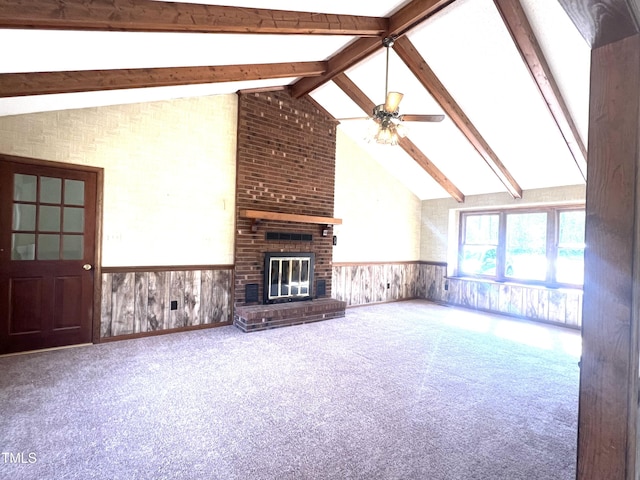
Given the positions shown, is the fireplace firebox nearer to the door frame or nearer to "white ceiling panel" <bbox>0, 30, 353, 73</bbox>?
the door frame

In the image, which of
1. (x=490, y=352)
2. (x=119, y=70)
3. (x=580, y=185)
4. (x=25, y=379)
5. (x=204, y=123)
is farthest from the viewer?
(x=580, y=185)

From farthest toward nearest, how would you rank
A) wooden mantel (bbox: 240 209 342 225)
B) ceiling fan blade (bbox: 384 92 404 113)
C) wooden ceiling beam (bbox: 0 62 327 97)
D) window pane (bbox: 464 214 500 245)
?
window pane (bbox: 464 214 500 245) → wooden mantel (bbox: 240 209 342 225) → ceiling fan blade (bbox: 384 92 404 113) → wooden ceiling beam (bbox: 0 62 327 97)

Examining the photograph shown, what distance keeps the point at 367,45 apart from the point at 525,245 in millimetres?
4742

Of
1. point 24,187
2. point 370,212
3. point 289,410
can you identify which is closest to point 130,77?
point 24,187

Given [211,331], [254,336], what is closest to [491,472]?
[254,336]

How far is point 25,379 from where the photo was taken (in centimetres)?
295

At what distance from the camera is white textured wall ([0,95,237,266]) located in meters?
3.71

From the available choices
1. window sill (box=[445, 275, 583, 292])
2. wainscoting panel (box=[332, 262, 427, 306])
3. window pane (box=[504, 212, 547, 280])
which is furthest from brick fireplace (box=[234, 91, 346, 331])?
window pane (box=[504, 212, 547, 280])

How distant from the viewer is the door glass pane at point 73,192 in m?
3.79

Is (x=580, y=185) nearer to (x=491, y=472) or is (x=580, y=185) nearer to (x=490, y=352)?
(x=490, y=352)

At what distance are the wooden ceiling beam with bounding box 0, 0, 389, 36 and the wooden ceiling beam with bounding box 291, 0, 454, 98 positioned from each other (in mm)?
544

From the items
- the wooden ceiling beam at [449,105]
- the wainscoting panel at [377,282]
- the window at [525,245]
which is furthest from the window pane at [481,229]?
the wainscoting panel at [377,282]

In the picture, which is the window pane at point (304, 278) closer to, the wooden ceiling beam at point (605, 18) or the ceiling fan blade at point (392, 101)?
the ceiling fan blade at point (392, 101)

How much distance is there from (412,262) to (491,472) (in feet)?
19.3
